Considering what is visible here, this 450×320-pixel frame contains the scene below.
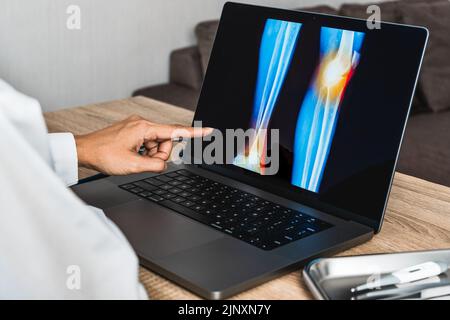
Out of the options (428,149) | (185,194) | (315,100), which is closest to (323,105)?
(315,100)

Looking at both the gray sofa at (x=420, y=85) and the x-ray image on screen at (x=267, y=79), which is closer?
the x-ray image on screen at (x=267, y=79)

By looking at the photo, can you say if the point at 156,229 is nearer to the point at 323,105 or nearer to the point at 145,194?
the point at 145,194

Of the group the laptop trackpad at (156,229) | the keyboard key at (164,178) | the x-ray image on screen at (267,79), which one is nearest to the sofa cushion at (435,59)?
the x-ray image on screen at (267,79)

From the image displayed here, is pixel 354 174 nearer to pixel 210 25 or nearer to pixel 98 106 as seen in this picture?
pixel 98 106

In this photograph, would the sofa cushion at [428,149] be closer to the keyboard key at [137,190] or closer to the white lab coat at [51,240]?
the keyboard key at [137,190]

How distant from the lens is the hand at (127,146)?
3.19ft

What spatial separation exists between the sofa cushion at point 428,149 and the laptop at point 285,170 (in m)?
1.02

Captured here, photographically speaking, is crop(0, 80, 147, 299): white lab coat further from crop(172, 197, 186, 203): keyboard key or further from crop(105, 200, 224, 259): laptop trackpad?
crop(172, 197, 186, 203): keyboard key

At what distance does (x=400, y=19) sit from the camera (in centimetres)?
260

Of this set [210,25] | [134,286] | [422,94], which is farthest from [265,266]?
[422,94]

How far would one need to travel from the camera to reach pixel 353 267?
819mm

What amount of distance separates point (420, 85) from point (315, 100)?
169 centimetres

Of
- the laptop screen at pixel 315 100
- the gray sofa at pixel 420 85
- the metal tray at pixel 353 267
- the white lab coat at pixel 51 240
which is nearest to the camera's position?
the white lab coat at pixel 51 240

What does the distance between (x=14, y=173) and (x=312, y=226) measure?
40 centimetres
